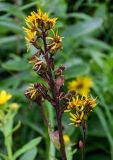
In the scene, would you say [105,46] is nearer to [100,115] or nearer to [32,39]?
[100,115]

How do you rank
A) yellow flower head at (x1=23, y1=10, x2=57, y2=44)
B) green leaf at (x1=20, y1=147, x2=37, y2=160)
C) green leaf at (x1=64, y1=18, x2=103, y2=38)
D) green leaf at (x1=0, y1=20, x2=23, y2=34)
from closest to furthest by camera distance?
yellow flower head at (x1=23, y1=10, x2=57, y2=44), green leaf at (x1=20, y1=147, x2=37, y2=160), green leaf at (x1=0, y1=20, x2=23, y2=34), green leaf at (x1=64, y1=18, x2=103, y2=38)

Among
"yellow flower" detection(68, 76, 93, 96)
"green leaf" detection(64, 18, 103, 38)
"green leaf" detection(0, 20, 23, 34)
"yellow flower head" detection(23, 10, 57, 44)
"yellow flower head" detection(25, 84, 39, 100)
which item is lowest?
"yellow flower head" detection(25, 84, 39, 100)

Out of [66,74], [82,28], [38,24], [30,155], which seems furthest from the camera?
[82,28]

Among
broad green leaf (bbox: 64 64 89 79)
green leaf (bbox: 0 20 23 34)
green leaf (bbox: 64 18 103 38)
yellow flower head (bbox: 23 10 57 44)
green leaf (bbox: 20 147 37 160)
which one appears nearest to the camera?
yellow flower head (bbox: 23 10 57 44)

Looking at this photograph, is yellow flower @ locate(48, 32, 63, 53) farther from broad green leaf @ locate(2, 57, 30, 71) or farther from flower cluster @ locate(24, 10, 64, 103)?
broad green leaf @ locate(2, 57, 30, 71)

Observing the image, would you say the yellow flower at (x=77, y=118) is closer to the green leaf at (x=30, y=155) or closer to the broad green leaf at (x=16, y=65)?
the green leaf at (x=30, y=155)

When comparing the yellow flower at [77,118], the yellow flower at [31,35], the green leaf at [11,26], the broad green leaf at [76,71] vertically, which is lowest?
the yellow flower at [77,118]

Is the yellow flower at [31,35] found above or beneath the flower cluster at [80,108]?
above

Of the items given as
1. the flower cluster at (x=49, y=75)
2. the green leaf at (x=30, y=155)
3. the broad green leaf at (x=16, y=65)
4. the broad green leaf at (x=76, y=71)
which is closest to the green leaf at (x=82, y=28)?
the broad green leaf at (x=76, y=71)

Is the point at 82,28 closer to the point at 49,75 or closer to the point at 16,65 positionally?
the point at 16,65

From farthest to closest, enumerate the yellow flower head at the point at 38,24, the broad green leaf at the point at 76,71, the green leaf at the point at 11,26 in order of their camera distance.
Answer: the broad green leaf at the point at 76,71 → the green leaf at the point at 11,26 → the yellow flower head at the point at 38,24

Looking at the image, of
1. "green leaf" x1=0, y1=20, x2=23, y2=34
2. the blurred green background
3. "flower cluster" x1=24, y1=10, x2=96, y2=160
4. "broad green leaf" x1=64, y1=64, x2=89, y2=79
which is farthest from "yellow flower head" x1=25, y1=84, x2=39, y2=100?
"broad green leaf" x1=64, y1=64, x2=89, y2=79

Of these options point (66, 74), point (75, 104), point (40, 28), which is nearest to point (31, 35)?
point (40, 28)
